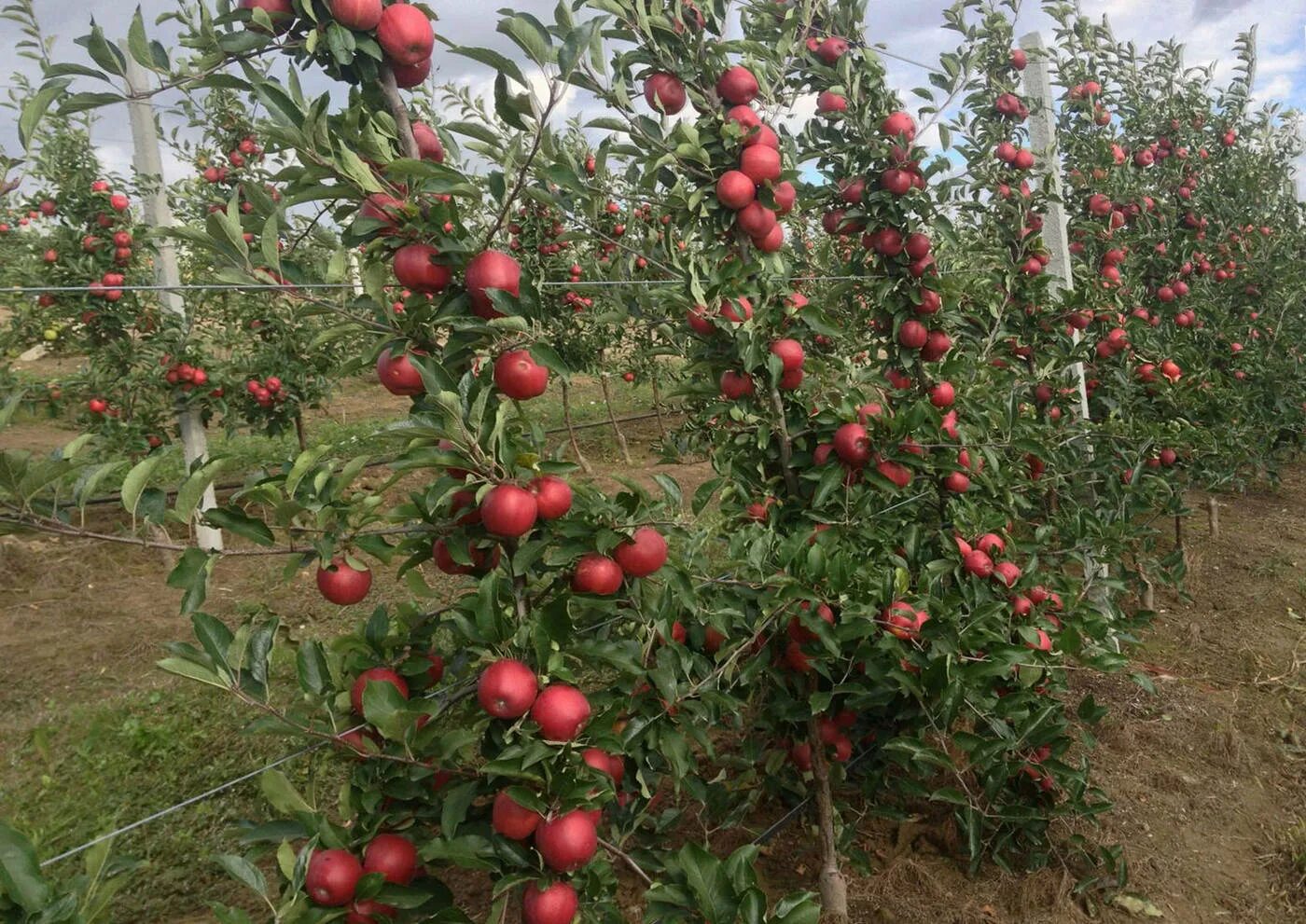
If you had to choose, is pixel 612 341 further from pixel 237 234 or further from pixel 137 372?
pixel 237 234

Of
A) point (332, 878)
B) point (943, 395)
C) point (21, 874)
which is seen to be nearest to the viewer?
point (21, 874)

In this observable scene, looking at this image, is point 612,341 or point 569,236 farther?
point 612,341

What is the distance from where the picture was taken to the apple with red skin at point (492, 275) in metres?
1.32

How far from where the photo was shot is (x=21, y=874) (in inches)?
36.4

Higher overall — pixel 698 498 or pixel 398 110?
pixel 398 110

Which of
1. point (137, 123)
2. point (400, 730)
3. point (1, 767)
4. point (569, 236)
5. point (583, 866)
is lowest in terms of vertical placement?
point (1, 767)

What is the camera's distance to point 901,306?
8.23 feet

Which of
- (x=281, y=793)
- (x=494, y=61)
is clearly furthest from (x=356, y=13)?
(x=281, y=793)

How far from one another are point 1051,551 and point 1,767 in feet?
12.5

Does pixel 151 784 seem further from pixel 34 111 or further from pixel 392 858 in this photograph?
pixel 34 111

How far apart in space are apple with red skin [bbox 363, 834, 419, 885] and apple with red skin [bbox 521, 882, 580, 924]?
18 cm

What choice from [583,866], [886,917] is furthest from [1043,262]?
[583,866]

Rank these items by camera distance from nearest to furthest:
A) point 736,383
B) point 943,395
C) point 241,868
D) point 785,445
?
point 241,868 → point 736,383 → point 785,445 → point 943,395

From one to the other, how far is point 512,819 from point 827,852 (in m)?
1.10
